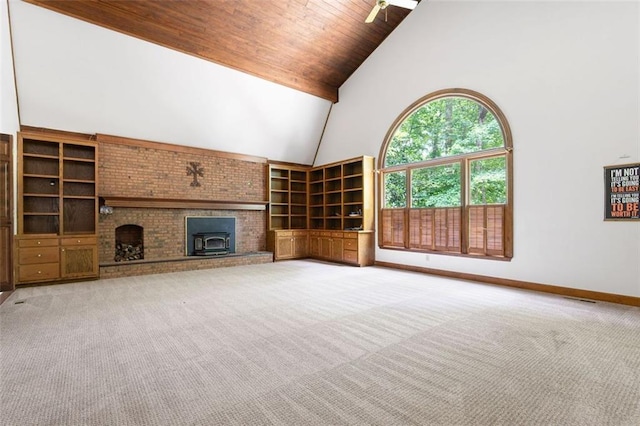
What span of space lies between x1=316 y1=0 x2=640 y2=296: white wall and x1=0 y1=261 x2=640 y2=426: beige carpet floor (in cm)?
74

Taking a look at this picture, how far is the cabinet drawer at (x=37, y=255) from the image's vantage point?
17.6ft

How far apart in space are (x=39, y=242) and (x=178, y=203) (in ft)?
8.38

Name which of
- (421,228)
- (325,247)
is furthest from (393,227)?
(325,247)

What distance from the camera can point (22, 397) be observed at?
1991mm

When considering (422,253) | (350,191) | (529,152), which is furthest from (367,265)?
(529,152)

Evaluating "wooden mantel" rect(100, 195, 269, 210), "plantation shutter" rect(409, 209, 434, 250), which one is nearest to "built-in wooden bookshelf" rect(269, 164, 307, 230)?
"wooden mantel" rect(100, 195, 269, 210)

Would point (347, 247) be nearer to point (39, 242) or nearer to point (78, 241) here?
point (78, 241)

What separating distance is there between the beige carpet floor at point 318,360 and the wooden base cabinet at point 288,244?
3854 mm

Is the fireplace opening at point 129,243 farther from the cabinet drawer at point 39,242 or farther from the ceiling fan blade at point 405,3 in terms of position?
the ceiling fan blade at point 405,3

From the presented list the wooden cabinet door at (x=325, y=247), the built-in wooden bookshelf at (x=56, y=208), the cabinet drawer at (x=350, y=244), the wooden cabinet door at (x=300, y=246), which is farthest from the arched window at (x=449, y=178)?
the built-in wooden bookshelf at (x=56, y=208)

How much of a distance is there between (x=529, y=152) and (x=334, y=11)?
4696mm

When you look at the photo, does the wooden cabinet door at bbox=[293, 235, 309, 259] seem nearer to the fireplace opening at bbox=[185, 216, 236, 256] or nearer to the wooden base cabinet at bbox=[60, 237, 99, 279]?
the fireplace opening at bbox=[185, 216, 236, 256]

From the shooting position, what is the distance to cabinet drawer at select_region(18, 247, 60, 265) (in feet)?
17.6

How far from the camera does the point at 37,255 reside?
546cm
